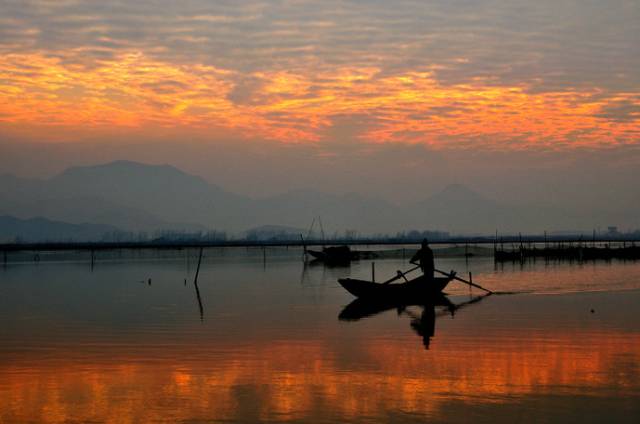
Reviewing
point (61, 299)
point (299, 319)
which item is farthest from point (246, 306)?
point (61, 299)

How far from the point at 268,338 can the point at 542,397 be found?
10.8 m

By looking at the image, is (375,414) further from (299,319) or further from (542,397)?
(299,319)

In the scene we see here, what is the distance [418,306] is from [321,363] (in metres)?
15.3

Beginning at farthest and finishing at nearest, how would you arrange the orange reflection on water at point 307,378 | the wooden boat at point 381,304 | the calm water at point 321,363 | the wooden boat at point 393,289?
the wooden boat at point 393,289, the wooden boat at point 381,304, the orange reflection on water at point 307,378, the calm water at point 321,363

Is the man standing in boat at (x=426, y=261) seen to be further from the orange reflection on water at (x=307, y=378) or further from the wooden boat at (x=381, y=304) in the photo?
the orange reflection on water at (x=307, y=378)

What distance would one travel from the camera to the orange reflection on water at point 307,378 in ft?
46.8

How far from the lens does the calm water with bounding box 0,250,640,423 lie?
46.2 ft

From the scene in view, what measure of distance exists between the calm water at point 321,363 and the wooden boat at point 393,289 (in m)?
1.42

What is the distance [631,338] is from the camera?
74.3 ft

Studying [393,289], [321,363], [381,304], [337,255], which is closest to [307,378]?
[321,363]

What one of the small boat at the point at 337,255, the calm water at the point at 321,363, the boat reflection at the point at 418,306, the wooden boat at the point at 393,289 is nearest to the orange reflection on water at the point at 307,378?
the calm water at the point at 321,363

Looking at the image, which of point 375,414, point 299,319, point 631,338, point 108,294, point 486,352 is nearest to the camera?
point 375,414

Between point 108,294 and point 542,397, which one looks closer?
point 542,397

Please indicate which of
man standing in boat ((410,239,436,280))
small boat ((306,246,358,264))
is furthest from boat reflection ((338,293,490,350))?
small boat ((306,246,358,264))
